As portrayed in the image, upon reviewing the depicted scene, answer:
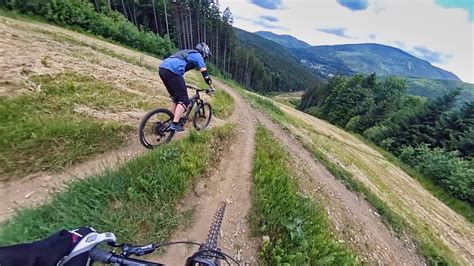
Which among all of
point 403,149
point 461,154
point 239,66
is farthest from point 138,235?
point 239,66

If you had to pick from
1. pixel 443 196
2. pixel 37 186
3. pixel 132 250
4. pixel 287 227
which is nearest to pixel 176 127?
pixel 37 186

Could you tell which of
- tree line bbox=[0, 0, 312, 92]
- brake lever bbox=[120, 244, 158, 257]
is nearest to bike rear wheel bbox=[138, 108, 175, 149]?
brake lever bbox=[120, 244, 158, 257]

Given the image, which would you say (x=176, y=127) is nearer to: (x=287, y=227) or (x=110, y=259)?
(x=287, y=227)

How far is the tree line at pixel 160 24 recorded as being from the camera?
105ft

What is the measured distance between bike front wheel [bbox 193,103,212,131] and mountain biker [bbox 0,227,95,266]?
732 cm

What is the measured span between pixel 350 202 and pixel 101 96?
1079cm

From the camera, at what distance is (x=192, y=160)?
6734 mm

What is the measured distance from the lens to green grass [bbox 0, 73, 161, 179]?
5.64 meters

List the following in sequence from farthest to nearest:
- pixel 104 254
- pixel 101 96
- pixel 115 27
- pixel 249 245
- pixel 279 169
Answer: pixel 115 27 < pixel 101 96 < pixel 279 169 < pixel 249 245 < pixel 104 254

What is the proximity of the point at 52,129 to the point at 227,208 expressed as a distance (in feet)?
15.4

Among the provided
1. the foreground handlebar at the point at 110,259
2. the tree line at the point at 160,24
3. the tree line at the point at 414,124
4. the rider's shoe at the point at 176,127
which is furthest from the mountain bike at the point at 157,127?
the tree line at the point at 160,24

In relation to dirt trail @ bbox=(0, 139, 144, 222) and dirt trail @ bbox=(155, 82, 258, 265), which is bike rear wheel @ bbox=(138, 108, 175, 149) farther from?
dirt trail @ bbox=(155, 82, 258, 265)

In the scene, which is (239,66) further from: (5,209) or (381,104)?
(5,209)

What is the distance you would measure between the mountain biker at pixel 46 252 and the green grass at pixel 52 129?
429 centimetres
